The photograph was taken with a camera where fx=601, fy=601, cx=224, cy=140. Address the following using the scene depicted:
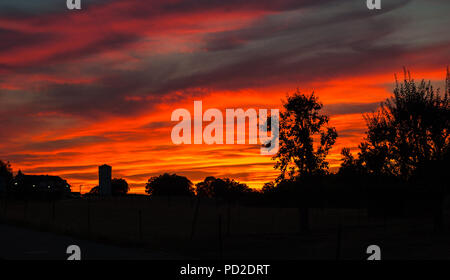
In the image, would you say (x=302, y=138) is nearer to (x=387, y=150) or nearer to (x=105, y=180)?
(x=387, y=150)

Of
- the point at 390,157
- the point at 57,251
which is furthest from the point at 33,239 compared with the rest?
the point at 390,157

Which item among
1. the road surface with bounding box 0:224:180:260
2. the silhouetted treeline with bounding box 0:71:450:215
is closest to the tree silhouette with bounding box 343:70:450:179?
the silhouetted treeline with bounding box 0:71:450:215

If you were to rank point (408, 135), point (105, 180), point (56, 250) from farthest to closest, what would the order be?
point (105, 180), point (408, 135), point (56, 250)

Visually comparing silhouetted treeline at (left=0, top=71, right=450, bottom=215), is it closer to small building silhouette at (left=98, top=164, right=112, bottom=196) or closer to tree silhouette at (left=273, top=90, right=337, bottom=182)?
tree silhouette at (left=273, top=90, right=337, bottom=182)

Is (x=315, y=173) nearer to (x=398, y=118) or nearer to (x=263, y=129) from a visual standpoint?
(x=263, y=129)

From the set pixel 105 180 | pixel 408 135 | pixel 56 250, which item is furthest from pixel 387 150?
pixel 105 180

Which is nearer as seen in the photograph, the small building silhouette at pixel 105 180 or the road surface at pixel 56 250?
the road surface at pixel 56 250

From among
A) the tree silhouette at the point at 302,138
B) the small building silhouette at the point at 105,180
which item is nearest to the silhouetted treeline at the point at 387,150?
the tree silhouette at the point at 302,138

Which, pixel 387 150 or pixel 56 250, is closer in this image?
pixel 56 250

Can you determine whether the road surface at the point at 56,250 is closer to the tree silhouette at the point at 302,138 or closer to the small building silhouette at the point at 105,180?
the tree silhouette at the point at 302,138
